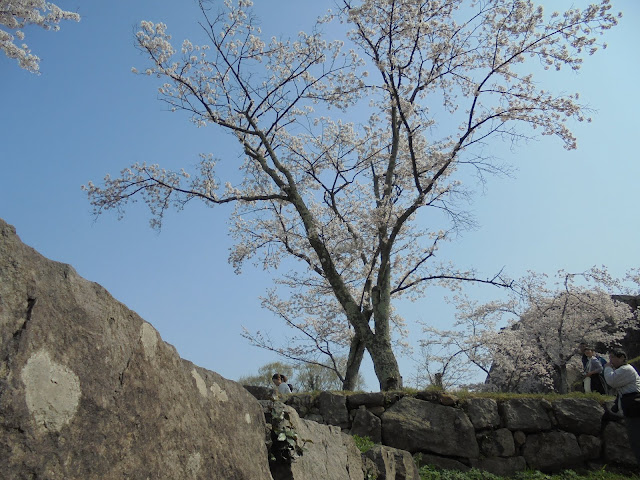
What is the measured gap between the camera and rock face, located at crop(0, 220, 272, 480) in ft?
4.93

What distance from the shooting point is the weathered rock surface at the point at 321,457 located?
3.06 m

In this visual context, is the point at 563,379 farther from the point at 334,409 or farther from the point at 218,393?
the point at 218,393

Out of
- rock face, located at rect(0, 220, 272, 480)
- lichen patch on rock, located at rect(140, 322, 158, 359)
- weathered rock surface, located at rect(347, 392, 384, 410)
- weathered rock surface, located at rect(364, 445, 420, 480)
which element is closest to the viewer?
rock face, located at rect(0, 220, 272, 480)

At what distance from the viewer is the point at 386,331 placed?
9.45 meters

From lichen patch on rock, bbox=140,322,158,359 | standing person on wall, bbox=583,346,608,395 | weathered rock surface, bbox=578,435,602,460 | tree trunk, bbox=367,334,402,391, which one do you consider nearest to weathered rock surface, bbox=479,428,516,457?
weathered rock surface, bbox=578,435,602,460

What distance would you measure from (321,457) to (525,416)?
192 inches

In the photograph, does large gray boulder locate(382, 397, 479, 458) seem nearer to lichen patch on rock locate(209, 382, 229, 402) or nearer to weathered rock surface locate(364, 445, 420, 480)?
weathered rock surface locate(364, 445, 420, 480)

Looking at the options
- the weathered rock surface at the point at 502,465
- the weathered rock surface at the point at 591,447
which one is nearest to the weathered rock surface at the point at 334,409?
the weathered rock surface at the point at 502,465

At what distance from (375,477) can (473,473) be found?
111 inches

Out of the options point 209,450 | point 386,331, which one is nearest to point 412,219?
point 386,331

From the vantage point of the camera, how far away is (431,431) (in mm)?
7184

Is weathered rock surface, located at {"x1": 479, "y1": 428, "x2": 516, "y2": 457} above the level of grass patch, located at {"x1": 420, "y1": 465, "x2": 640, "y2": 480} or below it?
above

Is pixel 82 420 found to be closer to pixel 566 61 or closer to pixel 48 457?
pixel 48 457

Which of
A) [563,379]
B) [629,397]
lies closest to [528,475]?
[629,397]
